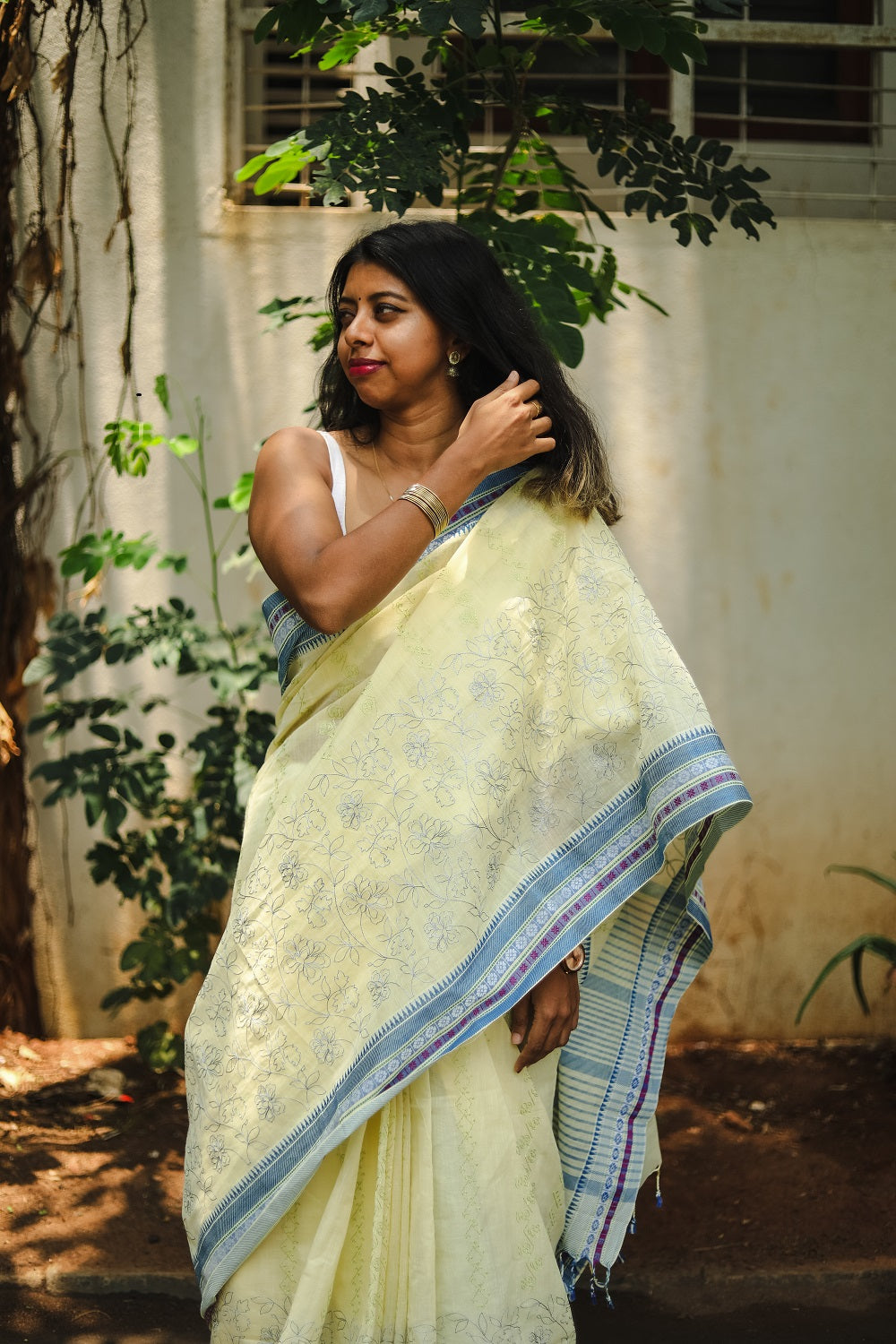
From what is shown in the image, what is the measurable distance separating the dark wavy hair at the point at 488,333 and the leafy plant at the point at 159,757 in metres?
1.25

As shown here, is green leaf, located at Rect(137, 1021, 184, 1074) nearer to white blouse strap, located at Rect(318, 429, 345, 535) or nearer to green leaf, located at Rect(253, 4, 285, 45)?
white blouse strap, located at Rect(318, 429, 345, 535)

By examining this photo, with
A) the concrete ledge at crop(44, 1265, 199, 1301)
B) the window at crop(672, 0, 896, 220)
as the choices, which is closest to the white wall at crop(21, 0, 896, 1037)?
the window at crop(672, 0, 896, 220)

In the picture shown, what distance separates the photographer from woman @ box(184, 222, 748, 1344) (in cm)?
187

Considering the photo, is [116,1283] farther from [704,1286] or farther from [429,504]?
[429,504]

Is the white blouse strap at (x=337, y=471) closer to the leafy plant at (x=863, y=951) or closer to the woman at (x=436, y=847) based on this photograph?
the woman at (x=436, y=847)

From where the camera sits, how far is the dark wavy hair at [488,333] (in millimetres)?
2037

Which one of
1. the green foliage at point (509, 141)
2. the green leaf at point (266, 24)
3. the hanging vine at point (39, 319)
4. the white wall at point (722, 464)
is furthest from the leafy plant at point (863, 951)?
the green leaf at point (266, 24)

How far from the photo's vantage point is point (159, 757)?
137 inches

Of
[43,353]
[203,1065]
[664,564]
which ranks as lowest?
[203,1065]

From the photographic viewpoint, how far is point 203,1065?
1.96 meters

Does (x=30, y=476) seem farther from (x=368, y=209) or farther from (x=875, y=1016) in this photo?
(x=875, y=1016)

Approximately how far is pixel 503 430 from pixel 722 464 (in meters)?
2.18

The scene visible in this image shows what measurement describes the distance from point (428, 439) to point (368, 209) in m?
1.92

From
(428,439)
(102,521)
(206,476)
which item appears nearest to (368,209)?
(206,476)
